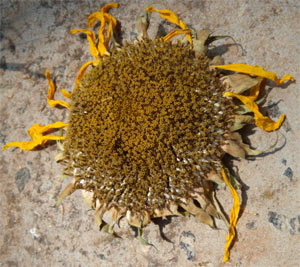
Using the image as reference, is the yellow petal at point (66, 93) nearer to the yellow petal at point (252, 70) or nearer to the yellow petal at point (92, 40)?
the yellow petal at point (92, 40)

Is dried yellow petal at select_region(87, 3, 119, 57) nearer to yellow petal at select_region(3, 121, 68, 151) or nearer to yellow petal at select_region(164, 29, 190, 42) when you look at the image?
yellow petal at select_region(164, 29, 190, 42)

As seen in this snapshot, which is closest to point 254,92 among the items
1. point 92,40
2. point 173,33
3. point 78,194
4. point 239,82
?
point 239,82

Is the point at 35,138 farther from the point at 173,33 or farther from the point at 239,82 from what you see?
the point at 239,82

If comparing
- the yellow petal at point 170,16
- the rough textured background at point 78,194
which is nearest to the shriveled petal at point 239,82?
the rough textured background at point 78,194

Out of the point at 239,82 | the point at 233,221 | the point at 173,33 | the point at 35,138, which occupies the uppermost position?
the point at 173,33

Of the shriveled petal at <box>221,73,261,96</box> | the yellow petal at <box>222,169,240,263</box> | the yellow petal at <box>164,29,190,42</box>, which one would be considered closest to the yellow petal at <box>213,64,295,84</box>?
the shriveled petal at <box>221,73,261,96</box>

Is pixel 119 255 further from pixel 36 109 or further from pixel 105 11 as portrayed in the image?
pixel 105 11

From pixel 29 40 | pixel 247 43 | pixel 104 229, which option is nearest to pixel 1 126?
pixel 29 40
